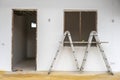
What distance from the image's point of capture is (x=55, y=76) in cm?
676

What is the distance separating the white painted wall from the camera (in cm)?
752

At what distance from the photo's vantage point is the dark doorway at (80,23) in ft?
25.0

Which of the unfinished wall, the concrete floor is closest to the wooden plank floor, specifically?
the concrete floor

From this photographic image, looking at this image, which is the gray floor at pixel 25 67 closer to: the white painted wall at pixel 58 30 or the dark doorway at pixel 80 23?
the white painted wall at pixel 58 30

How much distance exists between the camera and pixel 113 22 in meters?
7.53

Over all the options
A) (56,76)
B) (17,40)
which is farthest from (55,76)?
(17,40)

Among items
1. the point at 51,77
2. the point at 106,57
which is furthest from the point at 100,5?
the point at 51,77

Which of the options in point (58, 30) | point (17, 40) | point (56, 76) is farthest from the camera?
point (17, 40)

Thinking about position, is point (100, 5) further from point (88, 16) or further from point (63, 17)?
point (63, 17)

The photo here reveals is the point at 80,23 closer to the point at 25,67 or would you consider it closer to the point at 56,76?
the point at 56,76

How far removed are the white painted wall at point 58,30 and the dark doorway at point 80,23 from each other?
177mm

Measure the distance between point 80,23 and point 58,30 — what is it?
818 millimetres

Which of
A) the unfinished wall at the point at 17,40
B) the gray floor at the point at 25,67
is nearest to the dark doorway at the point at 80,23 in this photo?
the gray floor at the point at 25,67

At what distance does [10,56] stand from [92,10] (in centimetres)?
331
